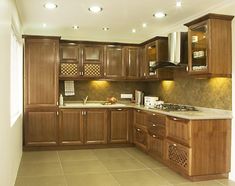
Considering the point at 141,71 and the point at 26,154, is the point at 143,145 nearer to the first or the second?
the point at 141,71

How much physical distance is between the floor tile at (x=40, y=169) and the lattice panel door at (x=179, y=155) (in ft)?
5.54

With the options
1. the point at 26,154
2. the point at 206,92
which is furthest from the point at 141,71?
the point at 26,154

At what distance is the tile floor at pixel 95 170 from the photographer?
3.74 meters

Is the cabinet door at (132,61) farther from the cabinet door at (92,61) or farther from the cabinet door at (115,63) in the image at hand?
the cabinet door at (92,61)

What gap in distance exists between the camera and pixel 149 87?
6.78 meters

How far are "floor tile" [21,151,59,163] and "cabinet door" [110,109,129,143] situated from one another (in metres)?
1.28

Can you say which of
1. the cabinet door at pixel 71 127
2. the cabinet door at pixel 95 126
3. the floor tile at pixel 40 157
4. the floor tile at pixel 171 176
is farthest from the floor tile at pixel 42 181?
the cabinet door at pixel 95 126

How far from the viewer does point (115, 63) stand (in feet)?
20.4

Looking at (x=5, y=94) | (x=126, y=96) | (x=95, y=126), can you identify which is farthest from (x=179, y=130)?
(x=126, y=96)

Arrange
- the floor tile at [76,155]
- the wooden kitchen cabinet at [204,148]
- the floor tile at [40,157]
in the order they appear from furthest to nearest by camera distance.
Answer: the floor tile at [76,155], the floor tile at [40,157], the wooden kitchen cabinet at [204,148]

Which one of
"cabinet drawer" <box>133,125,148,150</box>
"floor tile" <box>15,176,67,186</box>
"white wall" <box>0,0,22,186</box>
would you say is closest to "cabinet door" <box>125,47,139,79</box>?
"cabinet drawer" <box>133,125,148,150</box>

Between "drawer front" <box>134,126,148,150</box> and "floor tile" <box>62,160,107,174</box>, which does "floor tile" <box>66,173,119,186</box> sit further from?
"drawer front" <box>134,126,148,150</box>

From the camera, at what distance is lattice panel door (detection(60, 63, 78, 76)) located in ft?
19.3

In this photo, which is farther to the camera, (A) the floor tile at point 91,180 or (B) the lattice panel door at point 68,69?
(B) the lattice panel door at point 68,69
